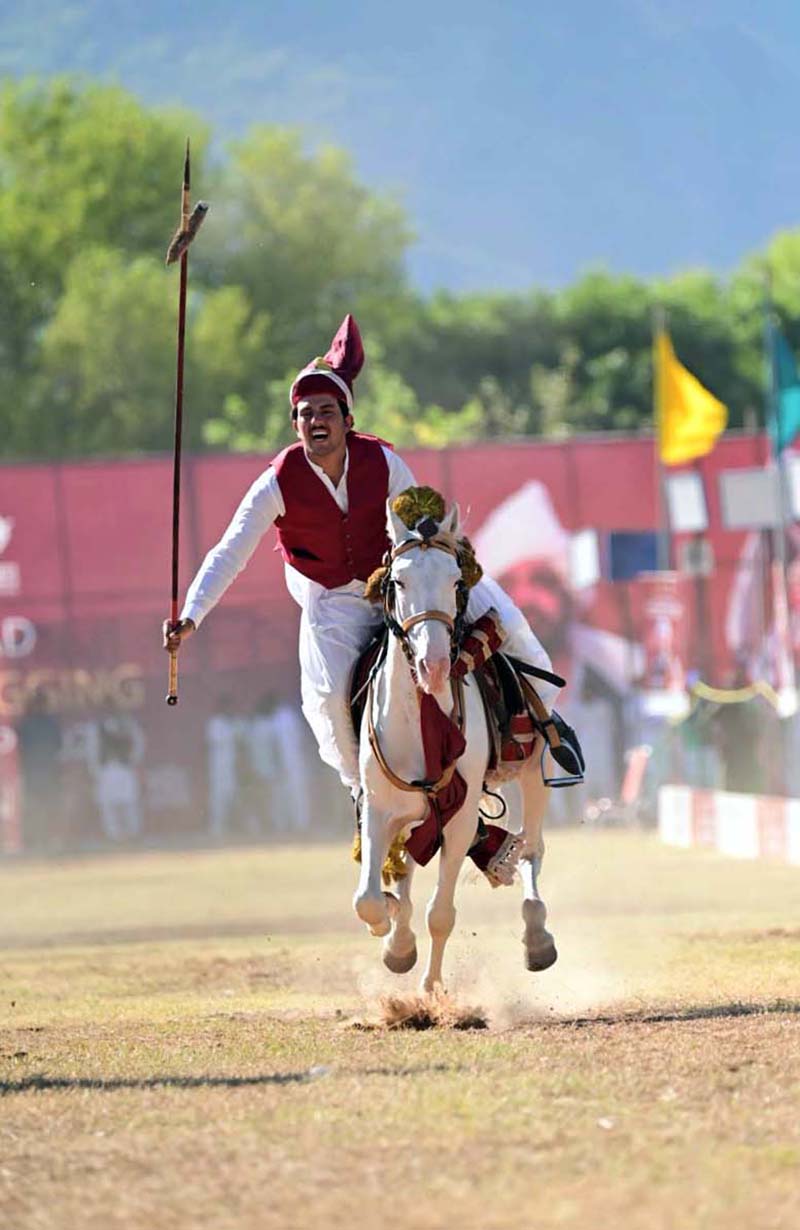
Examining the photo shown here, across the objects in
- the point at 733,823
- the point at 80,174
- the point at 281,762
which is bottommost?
the point at 733,823

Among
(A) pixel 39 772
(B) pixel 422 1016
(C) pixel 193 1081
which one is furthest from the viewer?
(A) pixel 39 772

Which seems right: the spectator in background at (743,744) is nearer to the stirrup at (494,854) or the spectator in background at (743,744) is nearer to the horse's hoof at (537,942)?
the stirrup at (494,854)

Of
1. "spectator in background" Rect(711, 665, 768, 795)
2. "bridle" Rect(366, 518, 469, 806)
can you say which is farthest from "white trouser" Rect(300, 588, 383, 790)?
"spectator in background" Rect(711, 665, 768, 795)

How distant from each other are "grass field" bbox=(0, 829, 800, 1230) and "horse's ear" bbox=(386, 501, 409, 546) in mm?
1982

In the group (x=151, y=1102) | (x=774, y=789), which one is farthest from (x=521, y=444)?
(x=151, y=1102)

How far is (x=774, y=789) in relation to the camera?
116 ft

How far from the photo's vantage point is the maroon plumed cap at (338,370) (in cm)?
1085

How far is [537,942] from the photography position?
11016 millimetres

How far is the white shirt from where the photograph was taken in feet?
36.1

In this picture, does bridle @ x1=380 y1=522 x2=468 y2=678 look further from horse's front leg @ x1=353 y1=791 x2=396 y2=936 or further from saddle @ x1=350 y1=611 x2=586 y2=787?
horse's front leg @ x1=353 y1=791 x2=396 y2=936

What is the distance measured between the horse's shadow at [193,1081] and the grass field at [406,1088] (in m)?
A: 0.02

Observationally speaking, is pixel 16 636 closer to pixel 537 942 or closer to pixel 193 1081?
pixel 537 942

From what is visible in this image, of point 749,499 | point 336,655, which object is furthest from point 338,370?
point 749,499

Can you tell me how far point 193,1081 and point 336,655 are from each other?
2888mm
